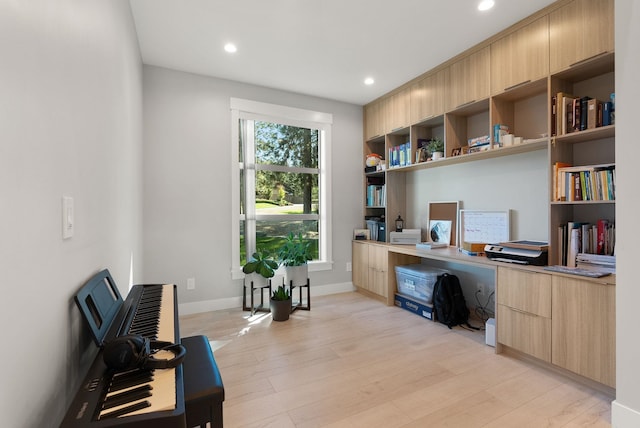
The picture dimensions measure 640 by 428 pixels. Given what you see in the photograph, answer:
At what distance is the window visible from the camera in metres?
3.58

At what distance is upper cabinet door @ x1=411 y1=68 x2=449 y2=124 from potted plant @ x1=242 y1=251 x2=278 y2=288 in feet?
7.44

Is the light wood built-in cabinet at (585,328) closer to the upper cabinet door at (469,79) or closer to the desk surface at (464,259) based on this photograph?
the desk surface at (464,259)

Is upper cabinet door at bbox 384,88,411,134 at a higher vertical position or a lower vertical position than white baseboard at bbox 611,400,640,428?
higher

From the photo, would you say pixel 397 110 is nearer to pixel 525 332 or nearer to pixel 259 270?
pixel 259 270

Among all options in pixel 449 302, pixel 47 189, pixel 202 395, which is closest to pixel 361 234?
pixel 449 302

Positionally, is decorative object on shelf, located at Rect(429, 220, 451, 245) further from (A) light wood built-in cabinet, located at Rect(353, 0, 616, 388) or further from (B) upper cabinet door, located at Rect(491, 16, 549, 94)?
(B) upper cabinet door, located at Rect(491, 16, 549, 94)

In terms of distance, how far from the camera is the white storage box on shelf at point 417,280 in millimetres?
3215

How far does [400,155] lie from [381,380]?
254 cm

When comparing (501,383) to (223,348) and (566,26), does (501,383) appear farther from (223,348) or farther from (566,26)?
(566,26)

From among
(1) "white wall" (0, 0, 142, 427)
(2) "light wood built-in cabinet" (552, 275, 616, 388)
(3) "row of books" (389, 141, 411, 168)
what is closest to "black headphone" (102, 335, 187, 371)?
(1) "white wall" (0, 0, 142, 427)

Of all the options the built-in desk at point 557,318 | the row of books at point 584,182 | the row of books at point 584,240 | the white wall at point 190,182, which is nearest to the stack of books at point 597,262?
the row of books at point 584,240

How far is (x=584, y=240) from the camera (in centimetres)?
213

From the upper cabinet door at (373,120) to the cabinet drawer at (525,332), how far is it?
2.55m

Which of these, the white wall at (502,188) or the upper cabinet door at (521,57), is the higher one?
the upper cabinet door at (521,57)
